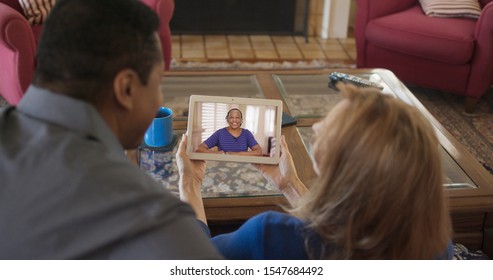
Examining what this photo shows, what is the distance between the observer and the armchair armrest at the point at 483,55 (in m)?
2.52

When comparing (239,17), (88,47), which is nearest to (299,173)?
(88,47)

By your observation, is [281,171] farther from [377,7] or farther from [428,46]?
[377,7]

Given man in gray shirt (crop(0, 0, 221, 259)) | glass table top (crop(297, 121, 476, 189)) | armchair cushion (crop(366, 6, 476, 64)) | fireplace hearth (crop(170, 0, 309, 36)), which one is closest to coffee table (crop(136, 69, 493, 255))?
glass table top (crop(297, 121, 476, 189))

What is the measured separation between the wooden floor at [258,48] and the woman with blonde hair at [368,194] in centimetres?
264

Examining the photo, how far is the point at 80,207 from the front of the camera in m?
0.66

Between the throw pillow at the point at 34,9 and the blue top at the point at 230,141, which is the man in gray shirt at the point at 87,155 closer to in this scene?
the blue top at the point at 230,141

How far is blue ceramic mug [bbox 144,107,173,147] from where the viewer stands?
1572mm

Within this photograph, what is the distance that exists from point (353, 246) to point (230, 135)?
0.69 m

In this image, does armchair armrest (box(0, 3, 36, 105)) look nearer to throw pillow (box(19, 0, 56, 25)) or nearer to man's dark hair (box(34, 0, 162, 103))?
throw pillow (box(19, 0, 56, 25))

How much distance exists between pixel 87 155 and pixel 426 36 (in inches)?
89.2

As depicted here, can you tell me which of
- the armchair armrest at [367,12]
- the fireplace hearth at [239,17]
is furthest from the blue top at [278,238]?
the fireplace hearth at [239,17]

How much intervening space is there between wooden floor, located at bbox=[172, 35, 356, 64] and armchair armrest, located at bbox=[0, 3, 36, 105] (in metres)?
1.26
